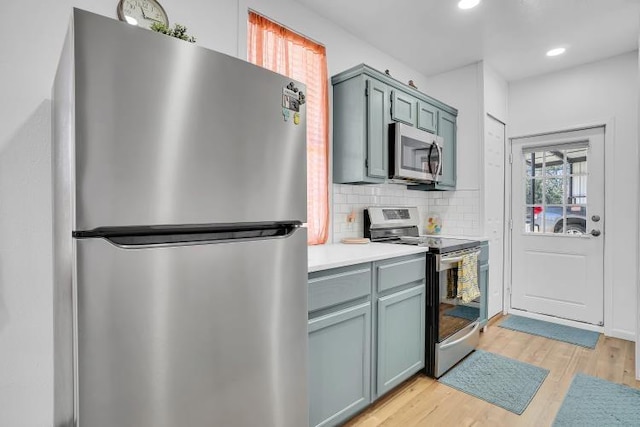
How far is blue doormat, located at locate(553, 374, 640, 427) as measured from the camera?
190 centimetres

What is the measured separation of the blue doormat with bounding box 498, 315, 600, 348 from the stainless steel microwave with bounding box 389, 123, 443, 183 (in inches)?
70.5

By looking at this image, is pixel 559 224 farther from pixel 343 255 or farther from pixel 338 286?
pixel 338 286

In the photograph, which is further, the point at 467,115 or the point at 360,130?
the point at 467,115

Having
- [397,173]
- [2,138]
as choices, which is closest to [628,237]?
[397,173]

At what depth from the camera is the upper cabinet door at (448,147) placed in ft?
10.7

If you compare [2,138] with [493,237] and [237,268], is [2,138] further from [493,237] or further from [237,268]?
[493,237]

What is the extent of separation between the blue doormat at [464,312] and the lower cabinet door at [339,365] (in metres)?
0.88

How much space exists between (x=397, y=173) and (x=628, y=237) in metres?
2.40

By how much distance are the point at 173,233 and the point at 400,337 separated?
167cm

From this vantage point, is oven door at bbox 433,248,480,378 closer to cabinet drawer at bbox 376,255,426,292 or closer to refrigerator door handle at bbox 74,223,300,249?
cabinet drawer at bbox 376,255,426,292

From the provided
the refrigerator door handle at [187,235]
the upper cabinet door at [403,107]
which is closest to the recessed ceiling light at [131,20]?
the refrigerator door handle at [187,235]

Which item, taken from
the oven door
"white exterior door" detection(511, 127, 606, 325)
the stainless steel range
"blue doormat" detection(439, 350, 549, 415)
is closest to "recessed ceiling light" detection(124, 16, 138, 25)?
the stainless steel range

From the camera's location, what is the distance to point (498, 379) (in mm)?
2346

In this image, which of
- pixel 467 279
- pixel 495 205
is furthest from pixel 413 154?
pixel 495 205
